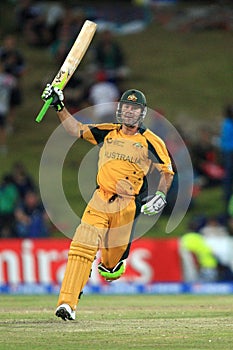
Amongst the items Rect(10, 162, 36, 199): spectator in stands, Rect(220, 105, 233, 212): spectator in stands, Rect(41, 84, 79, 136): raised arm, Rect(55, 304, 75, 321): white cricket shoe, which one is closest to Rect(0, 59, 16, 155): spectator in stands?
Rect(10, 162, 36, 199): spectator in stands

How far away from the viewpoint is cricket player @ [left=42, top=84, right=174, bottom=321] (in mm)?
10219

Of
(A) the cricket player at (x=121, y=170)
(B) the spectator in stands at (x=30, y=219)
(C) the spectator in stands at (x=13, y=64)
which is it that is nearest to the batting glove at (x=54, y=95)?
(A) the cricket player at (x=121, y=170)

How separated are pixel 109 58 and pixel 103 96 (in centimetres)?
121

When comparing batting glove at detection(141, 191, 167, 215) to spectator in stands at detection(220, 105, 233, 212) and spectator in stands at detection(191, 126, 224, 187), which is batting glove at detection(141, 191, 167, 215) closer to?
spectator in stands at detection(220, 105, 233, 212)

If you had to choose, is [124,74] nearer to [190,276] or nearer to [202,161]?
[202,161]

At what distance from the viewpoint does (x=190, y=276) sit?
17.6 meters

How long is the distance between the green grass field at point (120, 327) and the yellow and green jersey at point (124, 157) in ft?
4.22

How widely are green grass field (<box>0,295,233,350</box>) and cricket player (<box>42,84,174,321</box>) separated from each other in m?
0.78

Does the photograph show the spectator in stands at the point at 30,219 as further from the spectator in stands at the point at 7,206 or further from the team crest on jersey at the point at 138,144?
the team crest on jersey at the point at 138,144

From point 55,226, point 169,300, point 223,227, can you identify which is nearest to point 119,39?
point 55,226

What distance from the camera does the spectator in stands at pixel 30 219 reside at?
A: 61.3ft

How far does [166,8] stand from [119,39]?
82.8 inches

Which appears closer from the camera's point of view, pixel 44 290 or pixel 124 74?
pixel 44 290

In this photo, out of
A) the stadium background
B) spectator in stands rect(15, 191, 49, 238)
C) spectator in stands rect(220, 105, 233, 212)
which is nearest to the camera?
spectator in stands rect(15, 191, 49, 238)
